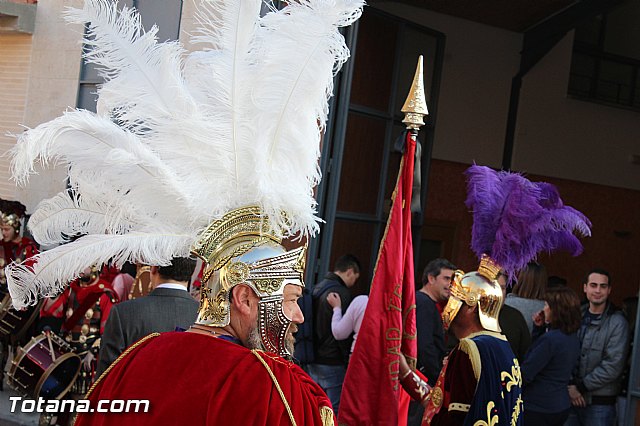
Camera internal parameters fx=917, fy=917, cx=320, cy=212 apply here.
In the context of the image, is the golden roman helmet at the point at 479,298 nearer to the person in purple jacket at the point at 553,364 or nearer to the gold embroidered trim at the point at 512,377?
the gold embroidered trim at the point at 512,377

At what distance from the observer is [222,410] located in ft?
8.82

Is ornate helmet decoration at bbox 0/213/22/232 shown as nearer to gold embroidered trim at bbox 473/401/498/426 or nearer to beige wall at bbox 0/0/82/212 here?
beige wall at bbox 0/0/82/212

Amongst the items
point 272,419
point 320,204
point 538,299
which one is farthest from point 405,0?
point 272,419

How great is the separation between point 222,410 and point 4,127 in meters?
10.8

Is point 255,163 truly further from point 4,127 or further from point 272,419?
point 4,127

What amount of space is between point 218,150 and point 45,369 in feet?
14.9

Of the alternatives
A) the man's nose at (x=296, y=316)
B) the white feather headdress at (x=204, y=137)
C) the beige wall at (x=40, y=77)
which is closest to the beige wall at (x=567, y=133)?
the beige wall at (x=40, y=77)

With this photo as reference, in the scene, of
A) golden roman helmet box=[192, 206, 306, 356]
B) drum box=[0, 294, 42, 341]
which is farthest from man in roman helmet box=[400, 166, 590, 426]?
drum box=[0, 294, 42, 341]

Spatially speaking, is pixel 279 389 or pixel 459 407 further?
pixel 459 407

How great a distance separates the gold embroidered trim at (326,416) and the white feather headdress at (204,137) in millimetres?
611

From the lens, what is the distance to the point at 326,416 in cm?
291

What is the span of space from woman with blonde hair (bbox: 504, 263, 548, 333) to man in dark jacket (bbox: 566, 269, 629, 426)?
1.60 ft

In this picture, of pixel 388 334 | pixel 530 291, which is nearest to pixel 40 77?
pixel 530 291

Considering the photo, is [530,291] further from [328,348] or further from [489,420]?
[489,420]
